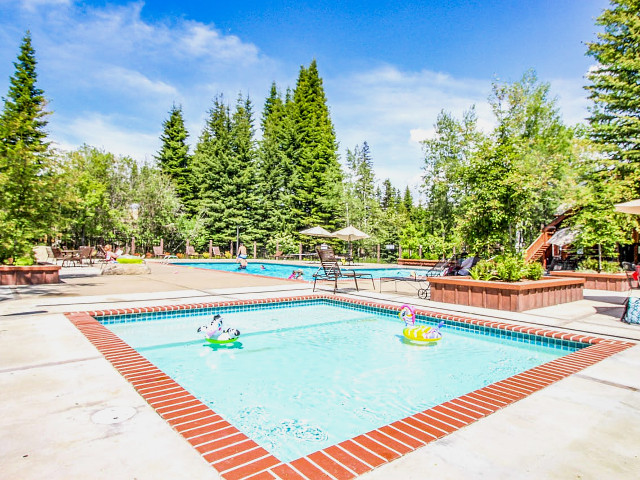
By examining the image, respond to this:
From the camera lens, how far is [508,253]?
318 inches

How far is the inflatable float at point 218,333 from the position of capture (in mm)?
5281

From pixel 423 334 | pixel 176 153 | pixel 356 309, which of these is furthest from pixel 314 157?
pixel 423 334

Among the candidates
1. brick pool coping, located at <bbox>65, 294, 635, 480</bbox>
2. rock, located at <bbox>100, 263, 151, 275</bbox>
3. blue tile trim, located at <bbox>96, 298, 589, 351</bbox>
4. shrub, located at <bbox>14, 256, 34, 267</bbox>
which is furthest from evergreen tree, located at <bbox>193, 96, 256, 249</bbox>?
brick pool coping, located at <bbox>65, 294, 635, 480</bbox>

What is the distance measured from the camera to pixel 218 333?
532cm

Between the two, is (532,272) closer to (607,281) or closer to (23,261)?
(607,281)

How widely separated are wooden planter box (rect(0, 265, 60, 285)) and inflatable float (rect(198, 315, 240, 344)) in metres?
7.93

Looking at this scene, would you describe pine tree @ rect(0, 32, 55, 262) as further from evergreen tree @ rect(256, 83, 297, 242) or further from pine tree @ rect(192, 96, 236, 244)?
evergreen tree @ rect(256, 83, 297, 242)

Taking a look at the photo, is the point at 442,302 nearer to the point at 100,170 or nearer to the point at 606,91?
the point at 606,91

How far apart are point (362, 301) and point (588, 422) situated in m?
5.49

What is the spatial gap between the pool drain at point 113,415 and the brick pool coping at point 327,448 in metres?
0.16

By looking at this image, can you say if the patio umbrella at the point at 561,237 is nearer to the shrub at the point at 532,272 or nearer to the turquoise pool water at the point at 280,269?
the turquoise pool water at the point at 280,269

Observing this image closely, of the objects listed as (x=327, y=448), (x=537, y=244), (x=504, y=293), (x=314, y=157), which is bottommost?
(x=327, y=448)

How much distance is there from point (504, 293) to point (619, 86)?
1632 centimetres

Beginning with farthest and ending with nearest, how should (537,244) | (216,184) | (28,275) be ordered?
(216,184), (537,244), (28,275)
